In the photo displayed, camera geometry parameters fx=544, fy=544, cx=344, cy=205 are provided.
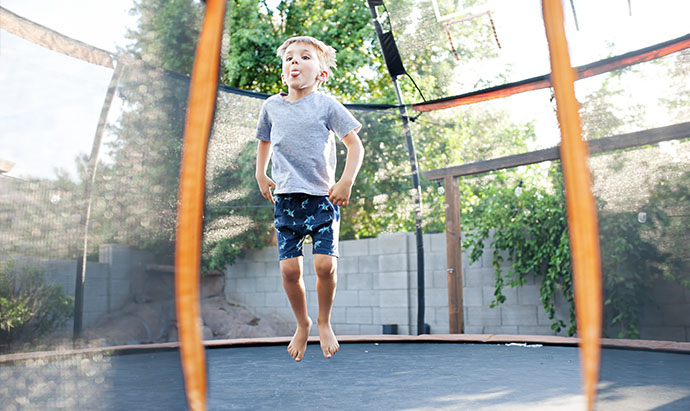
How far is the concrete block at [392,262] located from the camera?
4.15m

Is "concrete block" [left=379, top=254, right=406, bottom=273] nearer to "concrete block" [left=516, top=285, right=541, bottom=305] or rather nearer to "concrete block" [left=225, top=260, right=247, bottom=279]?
"concrete block" [left=516, top=285, right=541, bottom=305]

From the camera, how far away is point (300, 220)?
1.28 m

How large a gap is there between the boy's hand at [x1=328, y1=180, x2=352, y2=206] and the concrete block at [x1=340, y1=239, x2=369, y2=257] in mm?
3179

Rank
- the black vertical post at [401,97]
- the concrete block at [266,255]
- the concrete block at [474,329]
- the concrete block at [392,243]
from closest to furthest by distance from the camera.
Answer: the black vertical post at [401,97] → the concrete block at [474,329] → the concrete block at [392,243] → the concrete block at [266,255]

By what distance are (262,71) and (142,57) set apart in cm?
453

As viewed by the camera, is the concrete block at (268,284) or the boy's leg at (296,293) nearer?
the boy's leg at (296,293)

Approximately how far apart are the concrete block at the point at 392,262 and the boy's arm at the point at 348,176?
291 cm

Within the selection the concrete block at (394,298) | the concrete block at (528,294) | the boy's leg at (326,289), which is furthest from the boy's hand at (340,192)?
the concrete block at (394,298)

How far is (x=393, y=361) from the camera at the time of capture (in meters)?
2.16

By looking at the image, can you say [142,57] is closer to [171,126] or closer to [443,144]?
[171,126]

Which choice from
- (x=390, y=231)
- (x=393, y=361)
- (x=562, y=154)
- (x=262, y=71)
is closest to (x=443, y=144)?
(x=390, y=231)

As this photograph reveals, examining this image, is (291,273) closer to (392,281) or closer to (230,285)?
(392,281)

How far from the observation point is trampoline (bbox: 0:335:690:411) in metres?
0.83

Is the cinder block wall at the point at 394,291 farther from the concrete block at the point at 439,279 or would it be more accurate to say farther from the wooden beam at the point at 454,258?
the wooden beam at the point at 454,258
